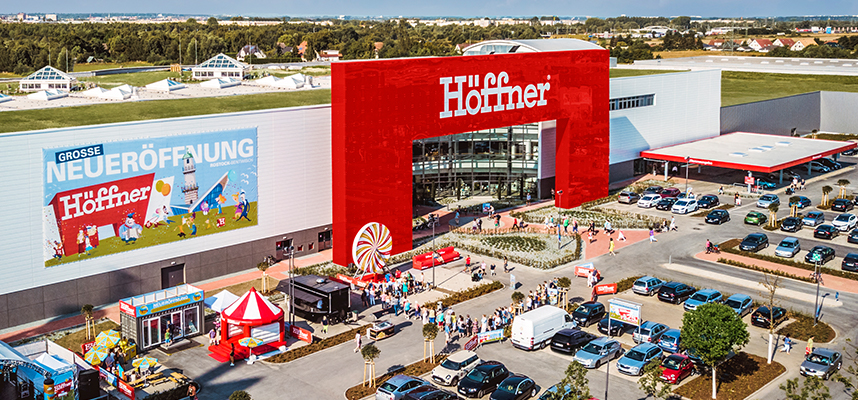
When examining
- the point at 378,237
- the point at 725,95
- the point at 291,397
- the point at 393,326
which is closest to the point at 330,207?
the point at 378,237

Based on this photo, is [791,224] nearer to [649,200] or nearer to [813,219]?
[813,219]

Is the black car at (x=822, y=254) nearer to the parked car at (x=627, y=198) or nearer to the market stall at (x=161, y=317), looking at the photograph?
the parked car at (x=627, y=198)

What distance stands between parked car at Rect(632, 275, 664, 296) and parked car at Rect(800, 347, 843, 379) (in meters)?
11.5

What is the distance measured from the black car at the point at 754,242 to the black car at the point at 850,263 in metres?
5.86

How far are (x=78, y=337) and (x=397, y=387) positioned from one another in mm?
17909

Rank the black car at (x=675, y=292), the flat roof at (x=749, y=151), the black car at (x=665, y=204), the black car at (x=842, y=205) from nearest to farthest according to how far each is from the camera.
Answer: the black car at (x=675, y=292)
the black car at (x=842, y=205)
the black car at (x=665, y=204)
the flat roof at (x=749, y=151)

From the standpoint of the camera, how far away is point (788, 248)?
186 ft

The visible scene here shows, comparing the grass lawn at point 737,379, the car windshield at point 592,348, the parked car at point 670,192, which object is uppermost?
the parked car at point 670,192

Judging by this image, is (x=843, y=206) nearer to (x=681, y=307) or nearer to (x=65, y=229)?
(x=681, y=307)

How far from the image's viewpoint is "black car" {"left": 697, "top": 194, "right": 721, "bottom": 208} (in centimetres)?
7094

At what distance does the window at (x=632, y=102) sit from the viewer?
78.3 m

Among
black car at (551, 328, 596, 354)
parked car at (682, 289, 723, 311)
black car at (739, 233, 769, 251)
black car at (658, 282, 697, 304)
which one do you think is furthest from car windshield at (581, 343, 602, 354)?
black car at (739, 233, 769, 251)

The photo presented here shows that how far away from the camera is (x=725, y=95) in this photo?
107750 millimetres

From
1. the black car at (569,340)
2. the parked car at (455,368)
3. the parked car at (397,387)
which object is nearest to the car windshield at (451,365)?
the parked car at (455,368)
